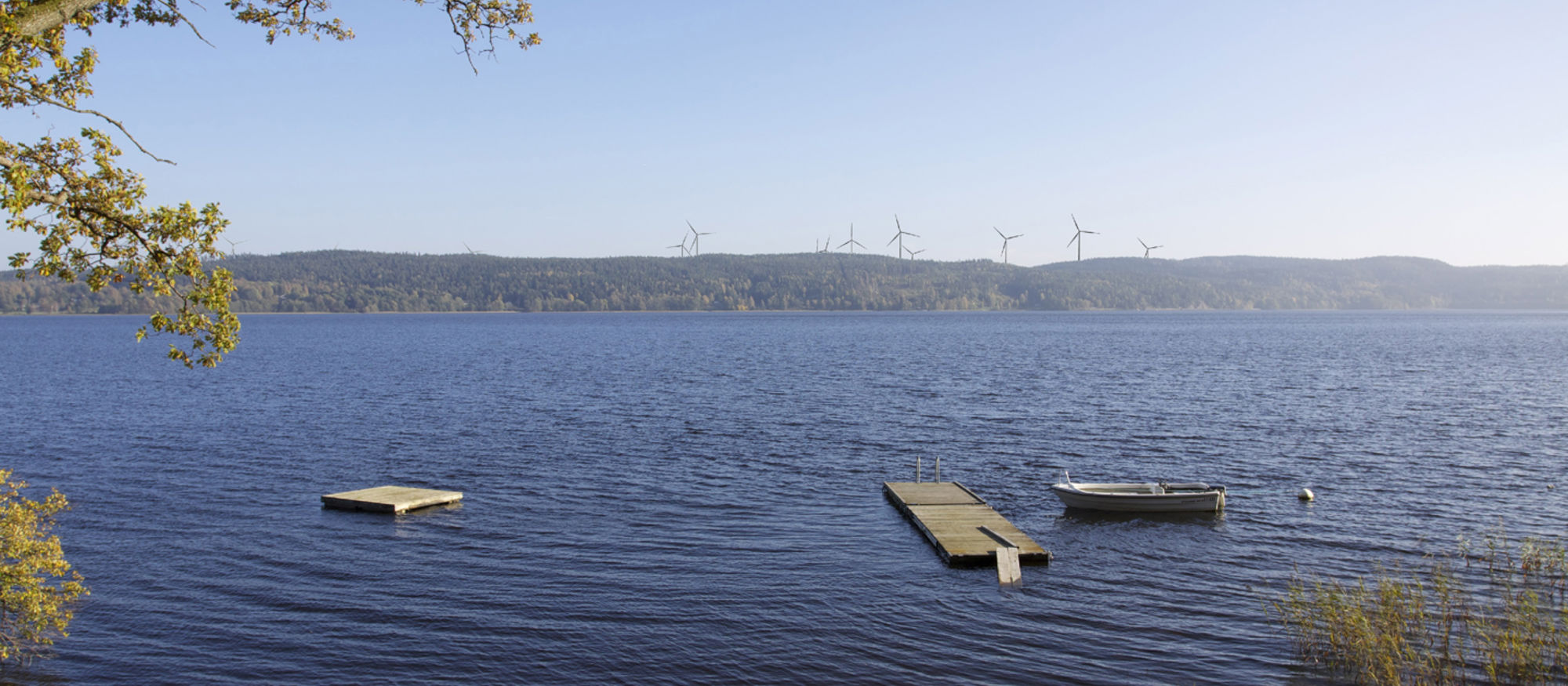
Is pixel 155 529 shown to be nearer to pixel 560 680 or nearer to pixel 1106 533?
pixel 560 680

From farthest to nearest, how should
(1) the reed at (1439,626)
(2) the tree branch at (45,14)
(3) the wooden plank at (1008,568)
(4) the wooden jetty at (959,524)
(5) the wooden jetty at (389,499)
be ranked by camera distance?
(5) the wooden jetty at (389,499) < (4) the wooden jetty at (959,524) < (3) the wooden plank at (1008,568) < (1) the reed at (1439,626) < (2) the tree branch at (45,14)

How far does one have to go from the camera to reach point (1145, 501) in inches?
1247

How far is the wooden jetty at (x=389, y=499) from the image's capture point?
31.1m

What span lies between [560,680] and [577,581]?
5744mm

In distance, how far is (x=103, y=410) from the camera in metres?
61.8

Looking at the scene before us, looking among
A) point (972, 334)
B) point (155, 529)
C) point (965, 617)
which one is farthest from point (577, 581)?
point (972, 334)

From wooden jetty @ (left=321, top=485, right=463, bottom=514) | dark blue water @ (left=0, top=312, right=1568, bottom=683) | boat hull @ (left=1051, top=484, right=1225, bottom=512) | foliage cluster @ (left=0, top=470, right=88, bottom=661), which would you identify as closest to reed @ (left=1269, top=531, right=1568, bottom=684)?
dark blue water @ (left=0, top=312, right=1568, bottom=683)

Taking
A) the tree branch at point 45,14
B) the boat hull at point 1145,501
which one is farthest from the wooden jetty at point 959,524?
the tree branch at point 45,14

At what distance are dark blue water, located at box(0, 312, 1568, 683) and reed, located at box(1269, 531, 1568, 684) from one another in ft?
2.79

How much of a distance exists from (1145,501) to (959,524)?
6.84 meters

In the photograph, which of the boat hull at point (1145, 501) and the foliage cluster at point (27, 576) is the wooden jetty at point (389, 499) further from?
the boat hull at point (1145, 501)

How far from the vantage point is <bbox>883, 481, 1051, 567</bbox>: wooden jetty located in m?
26.0

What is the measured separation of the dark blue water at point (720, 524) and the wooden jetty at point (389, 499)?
566 millimetres

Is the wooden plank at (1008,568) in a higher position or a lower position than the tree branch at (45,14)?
lower
